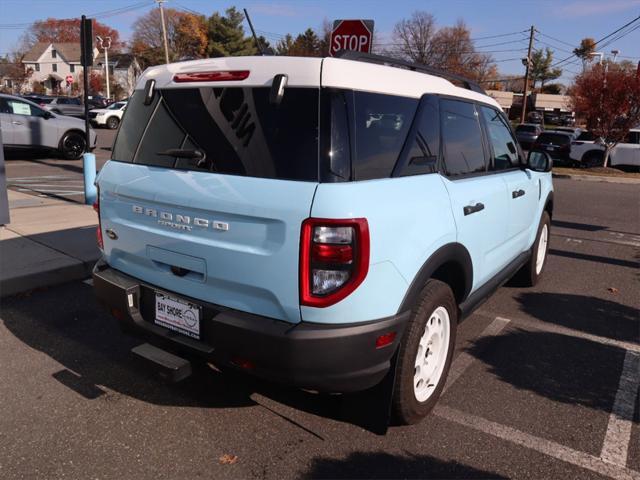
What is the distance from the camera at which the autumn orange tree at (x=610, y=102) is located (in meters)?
17.9

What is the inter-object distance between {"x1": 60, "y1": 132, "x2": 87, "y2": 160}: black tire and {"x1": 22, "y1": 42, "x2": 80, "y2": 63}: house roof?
76.0 m

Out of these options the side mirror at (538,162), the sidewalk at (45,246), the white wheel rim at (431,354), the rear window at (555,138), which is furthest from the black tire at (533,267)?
the rear window at (555,138)

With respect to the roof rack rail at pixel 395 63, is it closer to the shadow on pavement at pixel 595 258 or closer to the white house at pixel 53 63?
the shadow on pavement at pixel 595 258

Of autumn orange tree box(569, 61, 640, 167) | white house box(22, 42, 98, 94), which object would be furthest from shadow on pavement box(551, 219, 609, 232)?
white house box(22, 42, 98, 94)

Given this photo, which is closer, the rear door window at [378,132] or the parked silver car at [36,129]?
the rear door window at [378,132]

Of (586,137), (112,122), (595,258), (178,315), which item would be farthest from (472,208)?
(112,122)

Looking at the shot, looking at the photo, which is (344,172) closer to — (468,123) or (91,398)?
(468,123)

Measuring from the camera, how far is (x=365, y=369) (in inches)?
96.7

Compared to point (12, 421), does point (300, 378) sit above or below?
above

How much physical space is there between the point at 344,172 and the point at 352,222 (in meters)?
0.25

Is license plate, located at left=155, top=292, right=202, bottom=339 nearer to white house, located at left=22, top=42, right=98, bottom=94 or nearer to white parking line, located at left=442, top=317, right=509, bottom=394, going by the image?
white parking line, located at left=442, top=317, right=509, bottom=394

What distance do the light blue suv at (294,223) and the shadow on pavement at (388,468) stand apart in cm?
26

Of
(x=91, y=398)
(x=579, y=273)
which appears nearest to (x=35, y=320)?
(x=91, y=398)

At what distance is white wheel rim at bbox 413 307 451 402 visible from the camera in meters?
2.91
